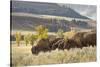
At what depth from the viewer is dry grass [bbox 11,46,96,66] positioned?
181 centimetres

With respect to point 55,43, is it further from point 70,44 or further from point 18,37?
point 18,37

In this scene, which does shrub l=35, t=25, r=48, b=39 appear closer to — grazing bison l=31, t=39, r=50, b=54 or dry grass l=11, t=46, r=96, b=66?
grazing bison l=31, t=39, r=50, b=54

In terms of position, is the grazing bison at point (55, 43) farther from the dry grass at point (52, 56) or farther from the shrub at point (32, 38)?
the shrub at point (32, 38)

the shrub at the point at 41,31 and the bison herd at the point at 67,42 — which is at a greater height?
the shrub at the point at 41,31

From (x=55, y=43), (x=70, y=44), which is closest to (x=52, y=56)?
(x=55, y=43)

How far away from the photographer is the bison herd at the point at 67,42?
1.89 metres

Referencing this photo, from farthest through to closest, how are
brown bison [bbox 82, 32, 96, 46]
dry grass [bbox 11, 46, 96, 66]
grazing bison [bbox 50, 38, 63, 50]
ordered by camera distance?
brown bison [bbox 82, 32, 96, 46], grazing bison [bbox 50, 38, 63, 50], dry grass [bbox 11, 46, 96, 66]

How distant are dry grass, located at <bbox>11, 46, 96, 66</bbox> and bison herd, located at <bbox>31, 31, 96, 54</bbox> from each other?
4cm

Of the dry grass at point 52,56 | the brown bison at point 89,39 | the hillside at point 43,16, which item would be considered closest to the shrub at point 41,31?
the hillside at point 43,16

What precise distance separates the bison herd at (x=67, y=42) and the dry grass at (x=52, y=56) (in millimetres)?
43

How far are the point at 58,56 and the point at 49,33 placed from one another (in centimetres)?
26

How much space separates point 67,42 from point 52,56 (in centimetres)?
23

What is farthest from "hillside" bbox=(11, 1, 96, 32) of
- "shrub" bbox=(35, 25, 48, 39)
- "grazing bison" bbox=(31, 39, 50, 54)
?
"grazing bison" bbox=(31, 39, 50, 54)
